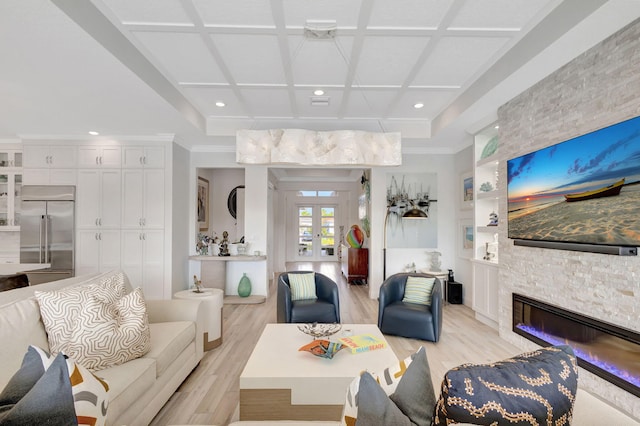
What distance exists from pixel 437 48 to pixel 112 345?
3407 mm

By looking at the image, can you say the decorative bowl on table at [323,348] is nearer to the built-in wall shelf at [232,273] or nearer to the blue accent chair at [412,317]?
the blue accent chair at [412,317]

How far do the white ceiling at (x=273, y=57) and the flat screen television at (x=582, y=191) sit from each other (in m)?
0.74

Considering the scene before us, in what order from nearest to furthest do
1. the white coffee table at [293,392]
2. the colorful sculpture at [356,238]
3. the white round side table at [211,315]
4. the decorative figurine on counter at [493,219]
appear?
1. the white coffee table at [293,392]
2. the white round side table at [211,315]
3. the decorative figurine on counter at [493,219]
4. the colorful sculpture at [356,238]

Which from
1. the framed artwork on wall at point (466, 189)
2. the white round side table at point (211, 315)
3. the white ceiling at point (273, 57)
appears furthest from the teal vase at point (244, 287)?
the framed artwork on wall at point (466, 189)

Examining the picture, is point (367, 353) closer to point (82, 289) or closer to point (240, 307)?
point (82, 289)

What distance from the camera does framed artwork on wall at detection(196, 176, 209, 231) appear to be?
7478 millimetres

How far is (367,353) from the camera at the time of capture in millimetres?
2320

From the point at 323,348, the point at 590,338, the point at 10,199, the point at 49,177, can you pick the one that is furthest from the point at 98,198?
the point at 590,338

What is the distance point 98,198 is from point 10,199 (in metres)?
1.69

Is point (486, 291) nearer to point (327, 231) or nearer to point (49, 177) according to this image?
point (49, 177)

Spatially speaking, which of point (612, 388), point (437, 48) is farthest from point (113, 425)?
point (437, 48)

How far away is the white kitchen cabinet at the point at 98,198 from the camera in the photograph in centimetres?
500

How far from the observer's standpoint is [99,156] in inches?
198

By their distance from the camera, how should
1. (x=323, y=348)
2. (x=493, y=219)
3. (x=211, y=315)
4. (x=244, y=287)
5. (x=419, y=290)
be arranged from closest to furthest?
(x=323, y=348)
(x=211, y=315)
(x=419, y=290)
(x=493, y=219)
(x=244, y=287)
